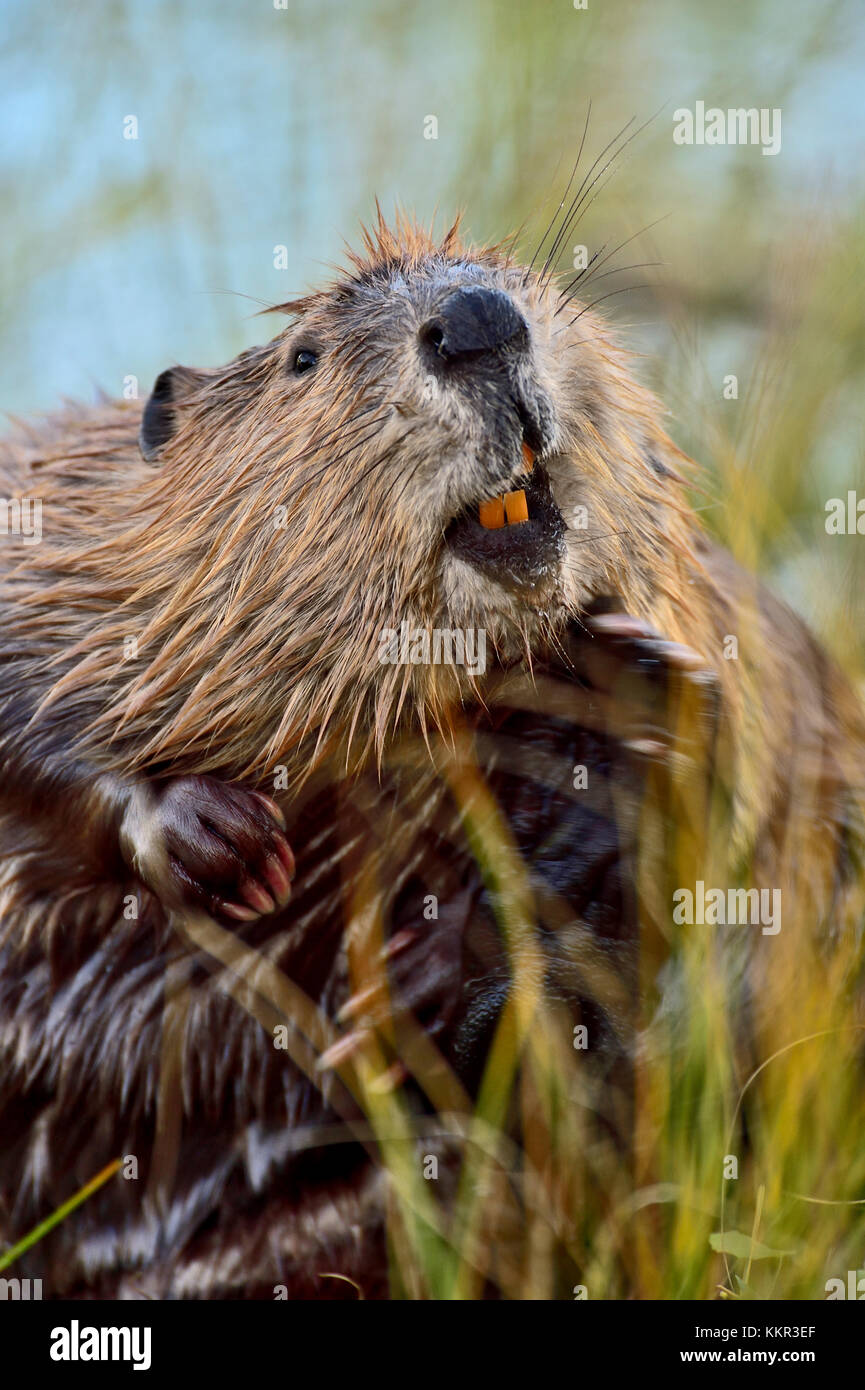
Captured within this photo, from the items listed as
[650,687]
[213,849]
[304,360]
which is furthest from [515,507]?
[213,849]

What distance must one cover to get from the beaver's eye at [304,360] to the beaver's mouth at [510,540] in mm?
405

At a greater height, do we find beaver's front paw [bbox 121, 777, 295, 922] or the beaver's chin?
the beaver's chin

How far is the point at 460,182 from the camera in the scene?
299 centimetres

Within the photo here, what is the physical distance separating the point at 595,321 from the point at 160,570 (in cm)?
69

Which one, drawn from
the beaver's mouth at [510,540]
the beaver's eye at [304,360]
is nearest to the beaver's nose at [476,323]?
the beaver's mouth at [510,540]

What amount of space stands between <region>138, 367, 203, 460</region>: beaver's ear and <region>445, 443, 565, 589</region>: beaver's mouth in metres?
0.65

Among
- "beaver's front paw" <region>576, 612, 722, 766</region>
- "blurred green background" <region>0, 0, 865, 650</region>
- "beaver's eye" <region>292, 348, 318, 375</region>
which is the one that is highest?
"blurred green background" <region>0, 0, 865, 650</region>

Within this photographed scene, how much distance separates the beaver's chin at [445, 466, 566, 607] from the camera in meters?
1.56

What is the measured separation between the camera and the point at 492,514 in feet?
5.15

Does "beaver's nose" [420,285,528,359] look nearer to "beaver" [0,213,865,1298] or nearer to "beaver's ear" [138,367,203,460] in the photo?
"beaver" [0,213,865,1298]

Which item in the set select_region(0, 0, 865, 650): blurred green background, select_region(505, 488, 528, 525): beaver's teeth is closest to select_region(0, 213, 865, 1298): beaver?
select_region(505, 488, 528, 525): beaver's teeth
